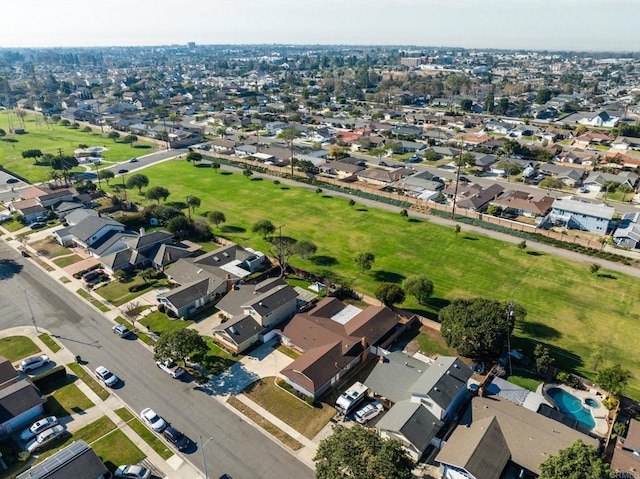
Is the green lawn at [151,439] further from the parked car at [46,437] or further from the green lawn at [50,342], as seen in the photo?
the green lawn at [50,342]

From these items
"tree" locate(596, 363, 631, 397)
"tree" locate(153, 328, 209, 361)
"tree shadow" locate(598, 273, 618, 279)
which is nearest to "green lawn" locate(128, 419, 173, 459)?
"tree" locate(153, 328, 209, 361)

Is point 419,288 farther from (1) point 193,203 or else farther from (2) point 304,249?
(1) point 193,203

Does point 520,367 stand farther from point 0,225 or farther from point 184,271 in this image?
point 0,225

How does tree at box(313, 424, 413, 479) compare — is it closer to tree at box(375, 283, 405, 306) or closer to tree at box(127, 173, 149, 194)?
tree at box(375, 283, 405, 306)

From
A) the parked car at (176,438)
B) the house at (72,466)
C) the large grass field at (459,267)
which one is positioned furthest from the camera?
the large grass field at (459,267)

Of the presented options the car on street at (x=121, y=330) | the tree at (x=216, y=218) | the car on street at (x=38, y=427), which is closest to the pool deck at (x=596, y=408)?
the car on street at (x=121, y=330)

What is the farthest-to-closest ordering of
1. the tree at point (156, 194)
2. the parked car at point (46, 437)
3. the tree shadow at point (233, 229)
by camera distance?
the tree at point (156, 194), the tree shadow at point (233, 229), the parked car at point (46, 437)
